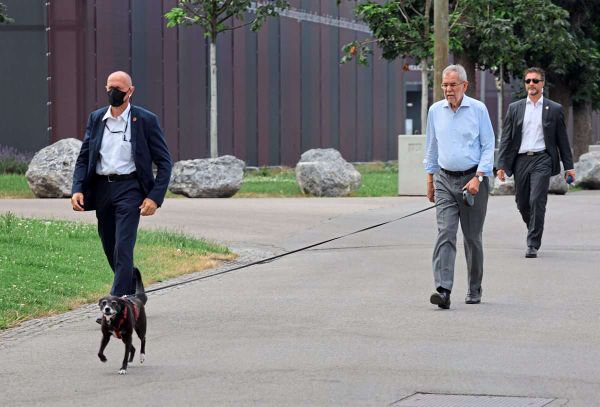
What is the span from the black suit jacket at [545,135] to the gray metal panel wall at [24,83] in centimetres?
2132

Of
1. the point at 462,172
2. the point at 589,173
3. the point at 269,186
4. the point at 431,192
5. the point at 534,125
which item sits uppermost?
the point at 534,125

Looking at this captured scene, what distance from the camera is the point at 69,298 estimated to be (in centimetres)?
1231

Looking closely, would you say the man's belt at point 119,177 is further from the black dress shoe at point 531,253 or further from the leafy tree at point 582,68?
the leafy tree at point 582,68

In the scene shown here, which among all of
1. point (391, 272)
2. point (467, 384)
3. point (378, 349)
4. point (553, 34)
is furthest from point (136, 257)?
point (553, 34)

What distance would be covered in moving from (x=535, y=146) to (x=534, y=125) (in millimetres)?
218

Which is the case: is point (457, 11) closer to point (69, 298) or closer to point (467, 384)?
point (69, 298)

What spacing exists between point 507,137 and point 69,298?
5.44 m

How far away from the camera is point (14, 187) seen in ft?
93.4

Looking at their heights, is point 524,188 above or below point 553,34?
below

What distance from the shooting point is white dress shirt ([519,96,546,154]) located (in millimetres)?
15523

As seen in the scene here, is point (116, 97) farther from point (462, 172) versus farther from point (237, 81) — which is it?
point (237, 81)

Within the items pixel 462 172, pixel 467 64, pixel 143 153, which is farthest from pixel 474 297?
pixel 467 64

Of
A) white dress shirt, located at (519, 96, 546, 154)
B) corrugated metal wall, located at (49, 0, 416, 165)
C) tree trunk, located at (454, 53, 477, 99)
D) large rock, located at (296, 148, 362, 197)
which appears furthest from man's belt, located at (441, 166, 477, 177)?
A: tree trunk, located at (454, 53, 477, 99)

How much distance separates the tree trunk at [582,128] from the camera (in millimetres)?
43375
